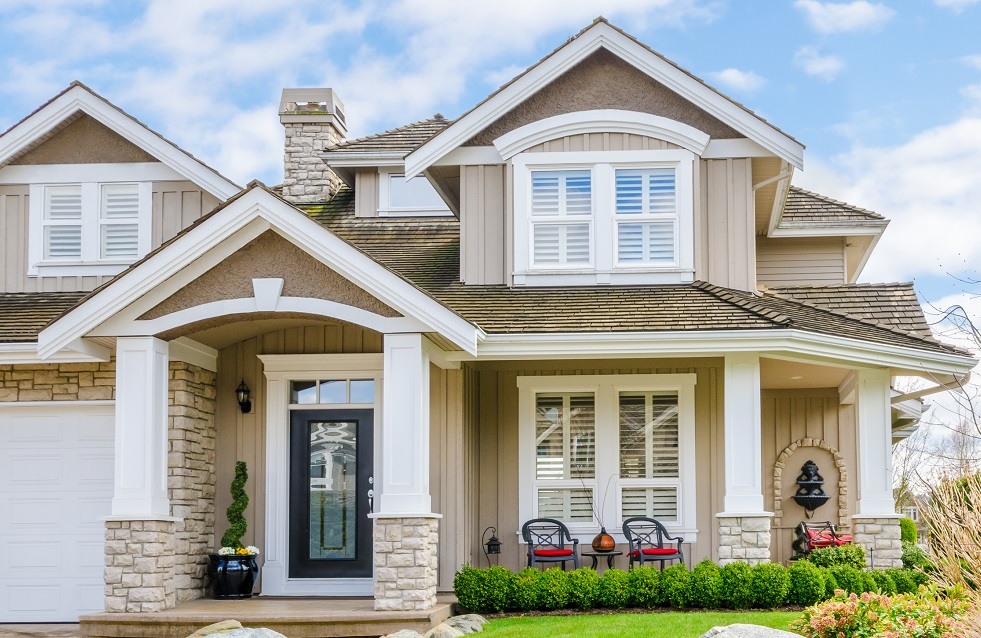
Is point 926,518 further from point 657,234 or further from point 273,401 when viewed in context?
point 273,401

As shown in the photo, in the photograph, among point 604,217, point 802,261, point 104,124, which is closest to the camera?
point 604,217

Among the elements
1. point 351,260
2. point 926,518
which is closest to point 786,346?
point 926,518

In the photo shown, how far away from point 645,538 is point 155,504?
5.31 meters

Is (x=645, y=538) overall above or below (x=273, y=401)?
below

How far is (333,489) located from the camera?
1388 centimetres

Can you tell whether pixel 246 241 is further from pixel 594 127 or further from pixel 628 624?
pixel 628 624

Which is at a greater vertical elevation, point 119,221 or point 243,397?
point 119,221

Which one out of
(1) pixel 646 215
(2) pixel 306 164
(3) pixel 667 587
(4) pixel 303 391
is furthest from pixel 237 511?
(2) pixel 306 164

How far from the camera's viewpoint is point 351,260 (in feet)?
38.6

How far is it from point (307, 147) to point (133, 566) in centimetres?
762

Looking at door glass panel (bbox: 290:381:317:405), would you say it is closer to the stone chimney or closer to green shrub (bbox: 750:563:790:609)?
the stone chimney

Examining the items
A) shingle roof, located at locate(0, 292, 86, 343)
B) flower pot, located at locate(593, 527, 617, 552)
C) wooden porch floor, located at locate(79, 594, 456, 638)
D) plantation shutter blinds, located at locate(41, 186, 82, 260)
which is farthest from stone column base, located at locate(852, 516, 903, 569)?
plantation shutter blinds, located at locate(41, 186, 82, 260)

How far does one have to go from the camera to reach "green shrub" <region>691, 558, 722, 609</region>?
12.1 m

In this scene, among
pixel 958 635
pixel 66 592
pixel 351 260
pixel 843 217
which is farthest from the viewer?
pixel 843 217
